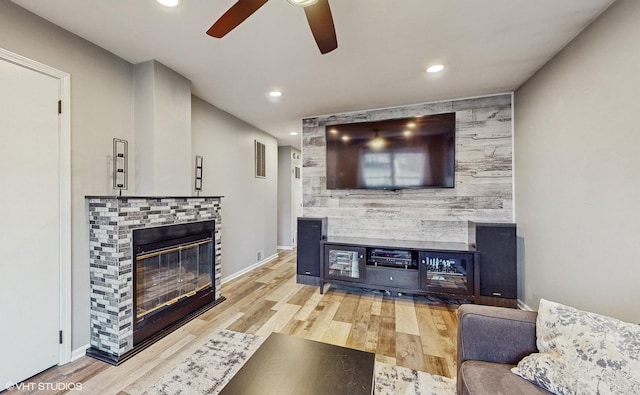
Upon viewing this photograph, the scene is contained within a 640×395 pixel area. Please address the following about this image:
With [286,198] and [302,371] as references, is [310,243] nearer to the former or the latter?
[302,371]

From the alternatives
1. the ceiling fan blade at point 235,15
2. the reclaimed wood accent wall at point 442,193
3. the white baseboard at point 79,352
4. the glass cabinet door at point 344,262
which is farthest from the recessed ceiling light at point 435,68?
the white baseboard at point 79,352

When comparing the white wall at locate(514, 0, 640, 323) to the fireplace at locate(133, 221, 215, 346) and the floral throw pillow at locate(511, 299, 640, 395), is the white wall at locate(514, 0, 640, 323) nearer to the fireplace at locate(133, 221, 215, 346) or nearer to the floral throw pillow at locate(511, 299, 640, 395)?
the floral throw pillow at locate(511, 299, 640, 395)

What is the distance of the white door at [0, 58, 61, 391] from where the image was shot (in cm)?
161

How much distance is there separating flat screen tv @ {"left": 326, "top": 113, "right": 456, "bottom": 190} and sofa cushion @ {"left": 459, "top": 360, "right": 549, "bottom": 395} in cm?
227

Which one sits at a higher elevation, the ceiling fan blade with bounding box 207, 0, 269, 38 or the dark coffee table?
the ceiling fan blade with bounding box 207, 0, 269, 38

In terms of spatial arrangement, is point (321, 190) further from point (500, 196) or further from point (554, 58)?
point (554, 58)

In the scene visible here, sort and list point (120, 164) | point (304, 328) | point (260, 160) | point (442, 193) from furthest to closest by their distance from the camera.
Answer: point (260, 160) → point (442, 193) → point (304, 328) → point (120, 164)

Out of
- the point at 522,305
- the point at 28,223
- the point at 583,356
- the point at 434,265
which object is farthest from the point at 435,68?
the point at 28,223

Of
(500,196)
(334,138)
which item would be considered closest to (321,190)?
(334,138)

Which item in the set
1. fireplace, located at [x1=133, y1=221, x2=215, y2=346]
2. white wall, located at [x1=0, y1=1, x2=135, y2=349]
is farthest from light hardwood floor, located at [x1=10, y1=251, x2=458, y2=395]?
white wall, located at [x1=0, y1=1, x2=135, y2=349]

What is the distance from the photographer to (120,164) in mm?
2273

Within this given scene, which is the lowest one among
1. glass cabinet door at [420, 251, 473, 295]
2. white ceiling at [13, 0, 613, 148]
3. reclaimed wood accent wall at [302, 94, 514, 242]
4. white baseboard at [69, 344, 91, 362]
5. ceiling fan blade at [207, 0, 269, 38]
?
white baseboard at [69, 344, 91, 362]

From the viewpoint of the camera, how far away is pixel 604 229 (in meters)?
1.72

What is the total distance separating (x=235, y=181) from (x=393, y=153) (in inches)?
94.1
